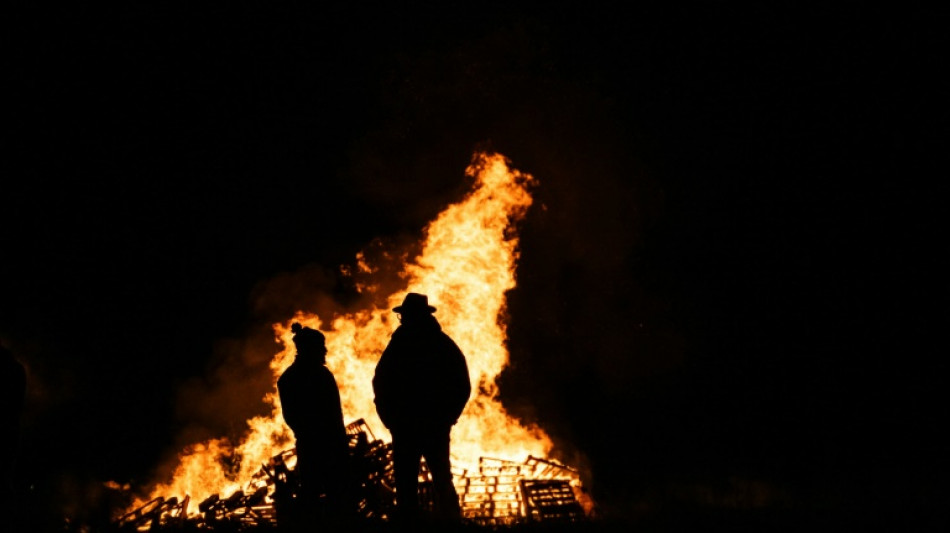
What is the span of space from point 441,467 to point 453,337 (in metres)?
4.63

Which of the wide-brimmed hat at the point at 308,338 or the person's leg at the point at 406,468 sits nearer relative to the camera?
the person's leg at the point at 406,468

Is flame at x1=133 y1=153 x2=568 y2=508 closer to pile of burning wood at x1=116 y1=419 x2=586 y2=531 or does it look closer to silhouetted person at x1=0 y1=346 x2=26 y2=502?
pile of burning wood at x1=116 y1=419 x2=586 y2=531

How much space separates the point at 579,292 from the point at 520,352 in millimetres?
1948

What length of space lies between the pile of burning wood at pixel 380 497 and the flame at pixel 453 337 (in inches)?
43.0

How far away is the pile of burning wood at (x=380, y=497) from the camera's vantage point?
A: 6.19 metres

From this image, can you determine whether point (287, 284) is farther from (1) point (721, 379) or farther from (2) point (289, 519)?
(1) point (721, 379)

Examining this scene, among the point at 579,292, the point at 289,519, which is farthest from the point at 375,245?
the point at 289,519

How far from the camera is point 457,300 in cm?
1005

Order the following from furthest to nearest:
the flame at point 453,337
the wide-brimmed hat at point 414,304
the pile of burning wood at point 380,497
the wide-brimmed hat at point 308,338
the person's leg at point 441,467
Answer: the flame at point 453,337
the pile of burning wood at point 380,497
the wide-brimmed hat at point 308,338
the wide-brimmed hat at point 414,304
the person's leg at point 441,467

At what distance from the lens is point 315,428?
5.89 metres

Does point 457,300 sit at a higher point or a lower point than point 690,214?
lower

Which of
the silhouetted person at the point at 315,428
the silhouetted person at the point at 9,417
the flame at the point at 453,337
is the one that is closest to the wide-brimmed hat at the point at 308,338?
the silhouetted person at the point at 315,428

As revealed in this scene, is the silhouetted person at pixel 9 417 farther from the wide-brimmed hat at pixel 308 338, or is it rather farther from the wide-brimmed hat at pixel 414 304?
the wide-brimmed hat at pixel 414 304

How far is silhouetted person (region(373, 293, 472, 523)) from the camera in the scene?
17.3 ft
